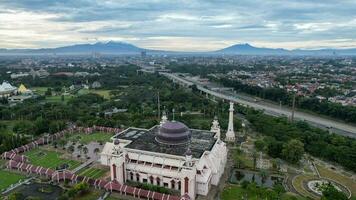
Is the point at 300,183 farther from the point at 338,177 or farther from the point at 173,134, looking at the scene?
the point at 173,134

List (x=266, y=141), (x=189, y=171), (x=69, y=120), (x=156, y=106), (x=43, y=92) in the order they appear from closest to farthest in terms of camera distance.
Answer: (x=189, y=171) → (x=266, y=141) → (x=69, y=120) → (x=156, y=106) → (x=43, y=92)

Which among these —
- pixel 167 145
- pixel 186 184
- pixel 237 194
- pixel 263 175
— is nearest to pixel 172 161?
pixel 167 145

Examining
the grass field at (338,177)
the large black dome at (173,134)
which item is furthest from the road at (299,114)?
the large black dome at (173,134)

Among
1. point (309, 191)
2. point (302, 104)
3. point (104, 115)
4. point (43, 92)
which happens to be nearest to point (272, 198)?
point (309, 191)

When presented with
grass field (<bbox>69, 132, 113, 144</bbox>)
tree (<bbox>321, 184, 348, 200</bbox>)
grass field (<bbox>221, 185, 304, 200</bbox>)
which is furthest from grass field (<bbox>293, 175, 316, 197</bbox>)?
grass field (<bbox>69, 132, 113, 144</bbox>)

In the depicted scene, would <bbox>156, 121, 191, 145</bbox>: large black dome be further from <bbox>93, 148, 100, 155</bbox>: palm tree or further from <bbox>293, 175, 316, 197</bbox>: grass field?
<bbox>293, 175, 316, 197</bbox>: grass field

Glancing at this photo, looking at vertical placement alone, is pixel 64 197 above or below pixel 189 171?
below

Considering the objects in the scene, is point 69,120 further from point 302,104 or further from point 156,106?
point 302,104
